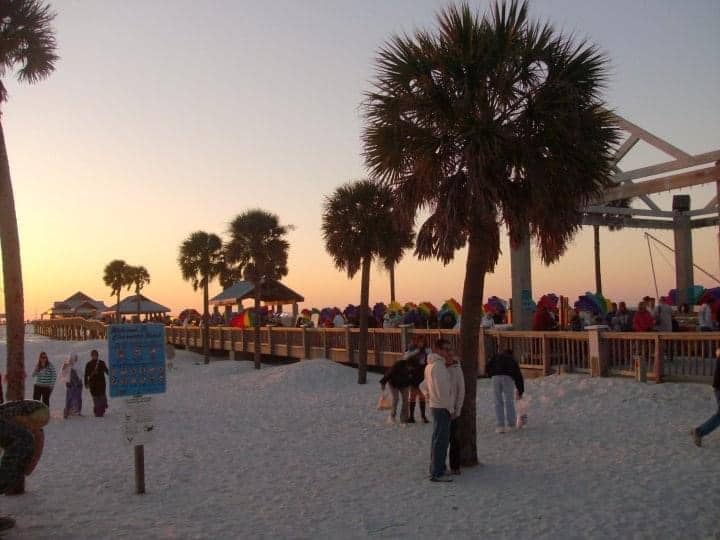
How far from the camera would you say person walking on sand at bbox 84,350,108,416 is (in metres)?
16.8

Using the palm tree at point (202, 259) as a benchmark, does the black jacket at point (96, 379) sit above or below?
below

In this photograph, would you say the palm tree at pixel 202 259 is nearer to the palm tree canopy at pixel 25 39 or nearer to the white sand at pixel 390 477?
the white sand at pixel 390 477

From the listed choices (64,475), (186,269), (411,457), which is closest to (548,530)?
(411,457)

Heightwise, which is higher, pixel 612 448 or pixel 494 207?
pixel 494 207

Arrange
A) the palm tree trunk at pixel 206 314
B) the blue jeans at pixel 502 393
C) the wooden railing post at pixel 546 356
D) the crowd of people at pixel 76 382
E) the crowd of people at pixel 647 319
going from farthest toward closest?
the palm tree trunk at pixel 206 314 → the crowd of people at pixel 76 382 → the wooden railing post at pixel 546 356 → the crowd of people at pixel 647 319 → the blue jeans at pixel 502 393

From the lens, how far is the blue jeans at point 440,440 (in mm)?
8422

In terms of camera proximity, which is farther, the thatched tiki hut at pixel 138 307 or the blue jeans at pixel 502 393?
the thatched tiki hut at pixel 138 307

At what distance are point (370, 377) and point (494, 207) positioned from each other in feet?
44.5

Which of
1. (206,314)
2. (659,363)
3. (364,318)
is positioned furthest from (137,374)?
(206,314)

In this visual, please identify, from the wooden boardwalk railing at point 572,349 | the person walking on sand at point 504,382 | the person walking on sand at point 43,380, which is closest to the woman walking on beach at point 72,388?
the person walking on sand at point 43,380

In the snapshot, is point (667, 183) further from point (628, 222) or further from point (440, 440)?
point (440, 440)

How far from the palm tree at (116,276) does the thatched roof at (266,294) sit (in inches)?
959

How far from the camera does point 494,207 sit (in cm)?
911

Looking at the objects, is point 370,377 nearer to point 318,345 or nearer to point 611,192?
point 318,345
